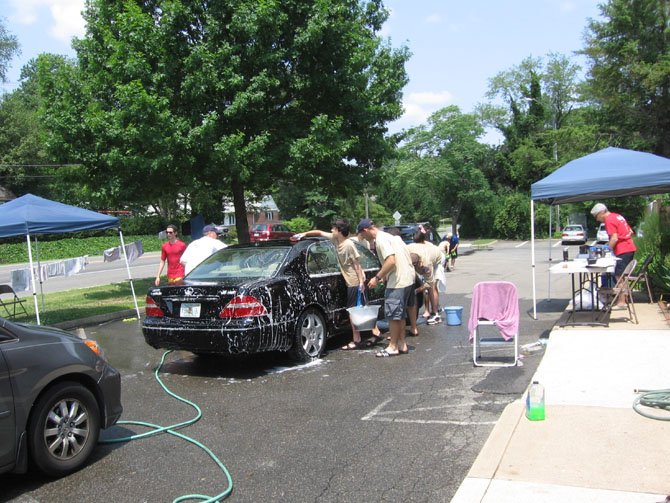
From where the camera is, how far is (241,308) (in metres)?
6.52

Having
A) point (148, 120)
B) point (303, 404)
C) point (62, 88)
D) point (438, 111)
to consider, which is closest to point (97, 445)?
point (303, 404)

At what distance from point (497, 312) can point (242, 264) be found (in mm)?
3155

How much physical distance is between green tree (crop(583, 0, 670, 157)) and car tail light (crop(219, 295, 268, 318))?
3289cm

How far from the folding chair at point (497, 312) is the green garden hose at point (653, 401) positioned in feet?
6.01

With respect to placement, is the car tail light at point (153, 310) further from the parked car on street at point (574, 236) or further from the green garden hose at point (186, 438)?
the parked car on street at point (574, 236)

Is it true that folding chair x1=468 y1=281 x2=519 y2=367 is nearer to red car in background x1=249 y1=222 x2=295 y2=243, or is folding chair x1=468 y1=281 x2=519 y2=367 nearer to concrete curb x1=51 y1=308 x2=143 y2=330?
concrete curb x1=51 y1=308 x2=143 y2=330

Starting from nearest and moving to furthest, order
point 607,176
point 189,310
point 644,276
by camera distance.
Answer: point 189,310 < point 607,176 < point 644,276

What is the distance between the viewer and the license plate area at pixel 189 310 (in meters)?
6.70

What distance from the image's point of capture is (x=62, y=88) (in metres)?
14.9

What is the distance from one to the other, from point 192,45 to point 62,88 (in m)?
3.63

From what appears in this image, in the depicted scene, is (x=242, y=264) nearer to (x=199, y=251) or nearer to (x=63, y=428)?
(x=199, y=251)

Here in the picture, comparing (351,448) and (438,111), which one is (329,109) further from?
(438,111)

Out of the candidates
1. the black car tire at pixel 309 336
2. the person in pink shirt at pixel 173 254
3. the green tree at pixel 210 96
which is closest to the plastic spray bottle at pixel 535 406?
the black car tire at pixel 309 336

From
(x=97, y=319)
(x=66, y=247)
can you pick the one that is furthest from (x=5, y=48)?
(x=97, y=319)
